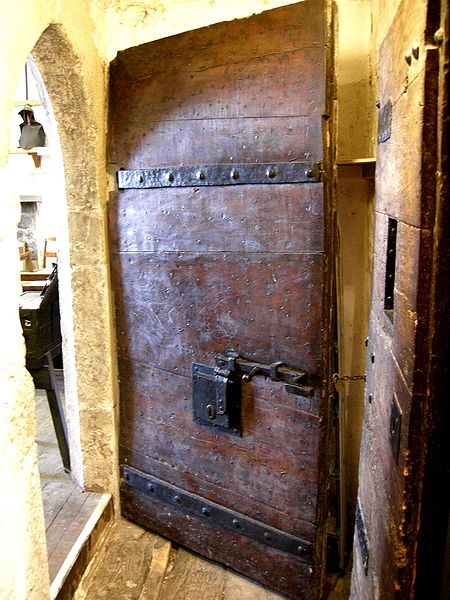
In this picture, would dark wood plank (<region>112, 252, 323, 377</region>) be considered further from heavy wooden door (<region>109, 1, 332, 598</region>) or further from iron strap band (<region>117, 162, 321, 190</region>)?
iron strap band (<region>117, 162, 321, 190</region>)

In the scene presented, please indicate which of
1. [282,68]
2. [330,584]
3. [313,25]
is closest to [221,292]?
[282,68]

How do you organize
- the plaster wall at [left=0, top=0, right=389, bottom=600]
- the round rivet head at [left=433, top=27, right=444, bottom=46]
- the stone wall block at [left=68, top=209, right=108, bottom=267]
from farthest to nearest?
the stone wall block at [left=68, top=209, right=108, bottom=267]
the plaster wall at [left=0, top=0, right=389, bottom=600]
the round rivet head at [left=433, top=27, right=444, bottom=46]

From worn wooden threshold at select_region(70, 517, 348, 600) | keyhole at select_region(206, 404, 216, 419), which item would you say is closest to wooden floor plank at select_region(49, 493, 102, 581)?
worn wooden threshold at select_region(70, 517, 348, 600)

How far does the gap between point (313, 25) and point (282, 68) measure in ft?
0.43

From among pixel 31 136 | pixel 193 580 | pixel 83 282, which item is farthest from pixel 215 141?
pixel 31 136

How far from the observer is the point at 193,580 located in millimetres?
1779

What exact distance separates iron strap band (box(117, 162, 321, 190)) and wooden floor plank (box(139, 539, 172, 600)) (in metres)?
1.34

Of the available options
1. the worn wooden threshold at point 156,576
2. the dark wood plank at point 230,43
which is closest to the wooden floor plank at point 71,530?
the worn wooden threshold at point 156,576

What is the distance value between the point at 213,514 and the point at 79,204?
4.00 ft

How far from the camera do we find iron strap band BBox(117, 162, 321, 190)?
1.43 meters

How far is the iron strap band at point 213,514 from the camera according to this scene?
1.62 metres

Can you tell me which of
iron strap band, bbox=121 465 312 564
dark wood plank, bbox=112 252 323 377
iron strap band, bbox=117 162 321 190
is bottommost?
iron strap band, bbox=121 465 312 564

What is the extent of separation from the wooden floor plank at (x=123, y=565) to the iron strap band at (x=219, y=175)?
134 centimetres

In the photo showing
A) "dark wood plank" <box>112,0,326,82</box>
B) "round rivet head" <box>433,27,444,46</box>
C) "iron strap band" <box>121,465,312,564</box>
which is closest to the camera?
"round rivet head" <box>433,27,444,46</box>
